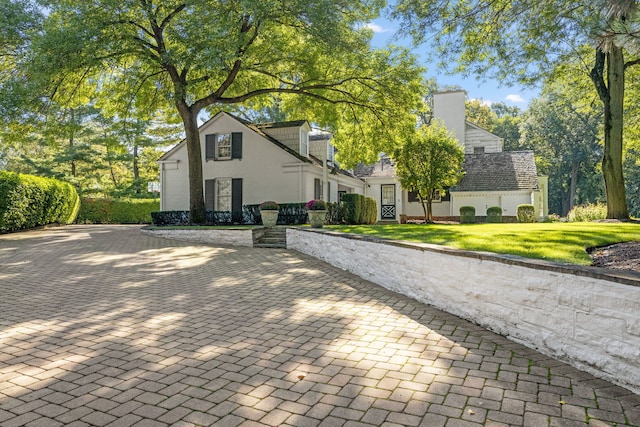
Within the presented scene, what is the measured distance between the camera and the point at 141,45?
15.2 meters

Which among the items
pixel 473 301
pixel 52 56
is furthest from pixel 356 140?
pixel 473 301

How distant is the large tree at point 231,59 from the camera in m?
13.1

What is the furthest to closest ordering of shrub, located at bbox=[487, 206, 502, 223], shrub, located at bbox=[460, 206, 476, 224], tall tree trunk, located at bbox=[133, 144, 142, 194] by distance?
tall tree trunk, located at bbox=[133, 144, 142, 194] → shrub, located at bbox=[487, 206, 502, 223] → shrub, located at bbox=[460, 206, 476, 224]

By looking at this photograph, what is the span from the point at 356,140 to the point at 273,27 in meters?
6.68

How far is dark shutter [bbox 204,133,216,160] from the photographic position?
69.4 feet

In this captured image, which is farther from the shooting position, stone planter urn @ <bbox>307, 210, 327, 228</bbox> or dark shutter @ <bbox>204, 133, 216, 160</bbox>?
dark shutter @ <bbox>204, 133, 216, 160</bbox>

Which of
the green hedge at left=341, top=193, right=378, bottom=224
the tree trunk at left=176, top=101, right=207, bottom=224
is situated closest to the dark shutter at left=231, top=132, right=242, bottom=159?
the tree trunk at left=176, top=101, right=207, bottom=224

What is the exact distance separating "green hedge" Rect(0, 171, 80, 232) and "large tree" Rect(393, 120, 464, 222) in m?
16.8

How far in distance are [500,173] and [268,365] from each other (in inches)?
1017

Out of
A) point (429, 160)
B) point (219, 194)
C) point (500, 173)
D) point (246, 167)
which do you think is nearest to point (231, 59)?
point (246, 167)

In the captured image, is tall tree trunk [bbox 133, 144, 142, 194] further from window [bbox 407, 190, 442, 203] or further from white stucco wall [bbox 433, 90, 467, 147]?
white stucco wall [bbox 433, 90, 467, 147]

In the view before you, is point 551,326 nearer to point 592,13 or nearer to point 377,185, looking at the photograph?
point 592,13

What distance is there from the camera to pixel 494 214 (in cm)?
2356

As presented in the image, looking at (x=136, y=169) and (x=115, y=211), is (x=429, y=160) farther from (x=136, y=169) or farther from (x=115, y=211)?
(x=136, y=169)
